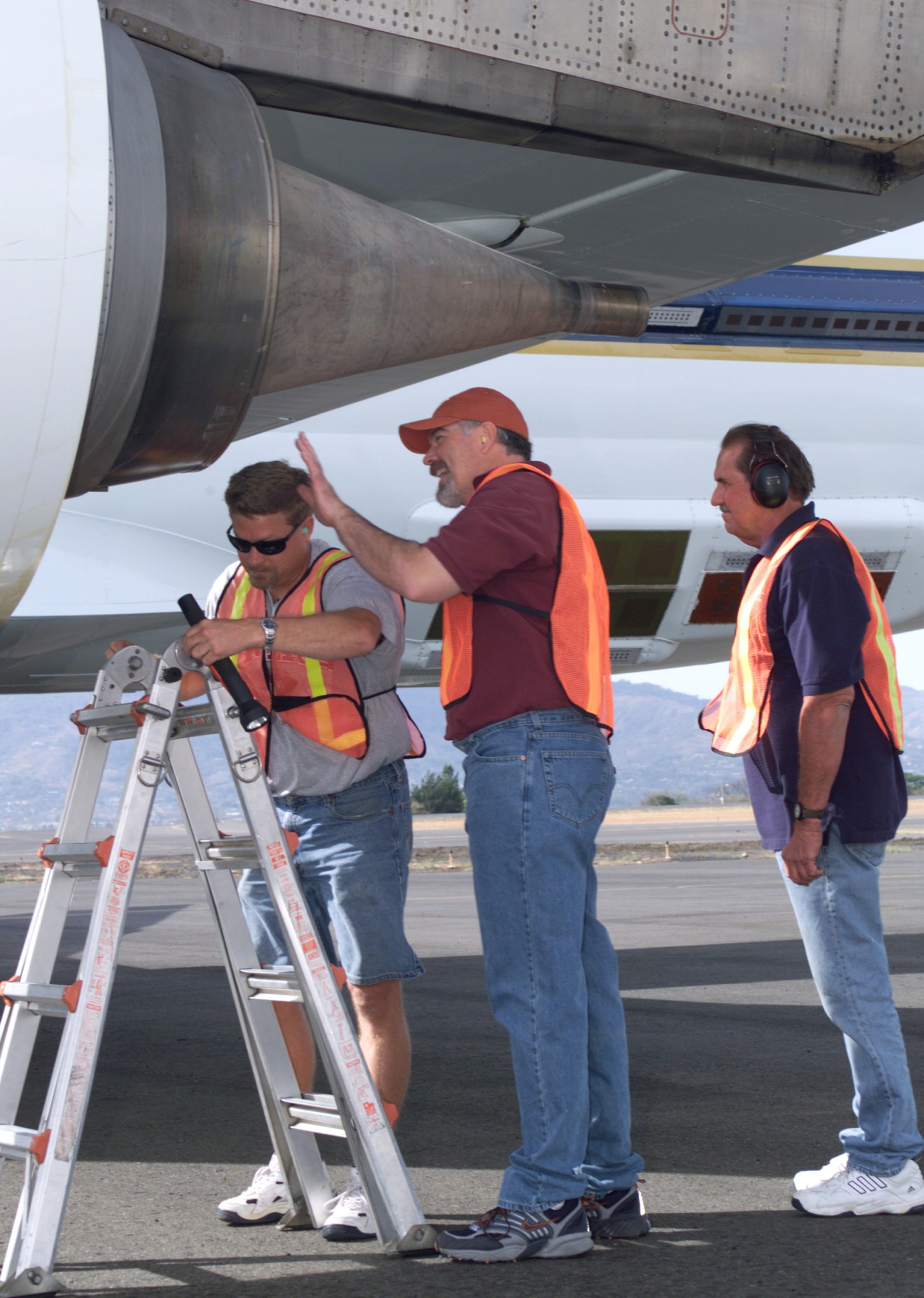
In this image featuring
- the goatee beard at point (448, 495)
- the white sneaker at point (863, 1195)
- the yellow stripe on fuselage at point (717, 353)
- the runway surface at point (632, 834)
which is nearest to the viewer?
the white sneaker at point (863, 1195)

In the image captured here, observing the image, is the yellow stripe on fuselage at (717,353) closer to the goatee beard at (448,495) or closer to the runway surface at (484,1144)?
the runway surface at (484,1144)

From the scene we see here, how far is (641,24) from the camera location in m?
3.81

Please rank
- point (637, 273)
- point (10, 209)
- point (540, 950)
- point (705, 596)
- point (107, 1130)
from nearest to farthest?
point (10, 209)
point (540, 950)
point (107, 1130)
point (637, 273)
point (705, 596)

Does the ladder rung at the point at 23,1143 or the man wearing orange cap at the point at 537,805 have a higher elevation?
the man wearing orange cap at the point at 537,805

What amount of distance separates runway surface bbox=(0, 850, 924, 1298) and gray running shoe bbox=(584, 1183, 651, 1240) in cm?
7

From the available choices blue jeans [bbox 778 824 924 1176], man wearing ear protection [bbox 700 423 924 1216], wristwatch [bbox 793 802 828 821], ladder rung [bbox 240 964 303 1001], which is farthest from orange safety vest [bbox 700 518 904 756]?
ladder rung [bbox 240 964 303 1001]

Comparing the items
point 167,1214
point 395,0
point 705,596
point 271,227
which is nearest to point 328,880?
point 167,1214

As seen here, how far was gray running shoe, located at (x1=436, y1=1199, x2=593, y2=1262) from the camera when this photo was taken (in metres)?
3.15

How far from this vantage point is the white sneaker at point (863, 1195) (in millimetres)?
3494

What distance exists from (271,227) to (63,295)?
2.23 feet

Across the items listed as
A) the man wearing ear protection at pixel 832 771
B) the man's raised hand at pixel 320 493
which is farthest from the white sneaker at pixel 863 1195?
the man's raised hand at pixel 320 493

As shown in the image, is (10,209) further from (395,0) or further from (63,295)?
(395,0)

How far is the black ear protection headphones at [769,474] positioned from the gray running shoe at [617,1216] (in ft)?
6.40

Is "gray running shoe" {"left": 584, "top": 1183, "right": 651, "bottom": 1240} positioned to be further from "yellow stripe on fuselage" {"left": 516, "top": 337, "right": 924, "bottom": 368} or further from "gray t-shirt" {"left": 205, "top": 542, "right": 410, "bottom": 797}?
"yellow stripe on fuselage" {"left": 516, "top": 337, "right": 924, "bottom": 368}
